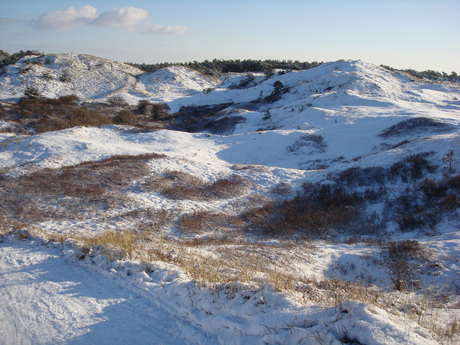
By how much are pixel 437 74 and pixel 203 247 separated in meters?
75.6

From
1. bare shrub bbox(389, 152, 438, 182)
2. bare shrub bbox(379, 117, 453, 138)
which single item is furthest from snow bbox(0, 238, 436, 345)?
bare shrub bbox(379, 117, 453, 138)

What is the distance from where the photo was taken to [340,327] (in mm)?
3338

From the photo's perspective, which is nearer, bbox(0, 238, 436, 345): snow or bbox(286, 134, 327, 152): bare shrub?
bbox(0, 238, 436, 345): snow

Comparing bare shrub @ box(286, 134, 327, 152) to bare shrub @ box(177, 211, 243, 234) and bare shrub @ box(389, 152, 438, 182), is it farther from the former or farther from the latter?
bare shrub @ box(177, 211, 243, 234)

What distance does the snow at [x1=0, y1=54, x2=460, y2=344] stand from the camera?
3.85m

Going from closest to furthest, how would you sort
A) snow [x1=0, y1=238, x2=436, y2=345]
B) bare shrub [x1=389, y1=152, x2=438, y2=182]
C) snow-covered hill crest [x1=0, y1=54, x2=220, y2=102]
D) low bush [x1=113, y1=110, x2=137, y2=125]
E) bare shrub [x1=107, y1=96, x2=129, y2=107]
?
snow [x1=0, y1=238, x2=436, y2=345] < bare shrub [x1=389, y1=152, x2=438, y2=182] < low bush [x1=113, y1=110, x2=137, y2=125] < bare shrub [x1=107, y1=96, x2=129, y2=107] < snow-covered hill crest [x1=0, y1=54, x2=220, y2=102]

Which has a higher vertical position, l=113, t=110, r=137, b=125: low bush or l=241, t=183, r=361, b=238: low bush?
l=113, t=110, r=137, b=125: low bush

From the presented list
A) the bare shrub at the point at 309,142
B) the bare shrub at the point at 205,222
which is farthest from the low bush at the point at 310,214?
the bare shrub at the point at 309,142

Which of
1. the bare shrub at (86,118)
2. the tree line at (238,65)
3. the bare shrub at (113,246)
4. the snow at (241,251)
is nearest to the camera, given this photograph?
the snow at (241,251)

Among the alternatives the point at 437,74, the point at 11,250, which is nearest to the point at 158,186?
the point at 11,250

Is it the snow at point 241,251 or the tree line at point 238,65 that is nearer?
the snow at point 241,251

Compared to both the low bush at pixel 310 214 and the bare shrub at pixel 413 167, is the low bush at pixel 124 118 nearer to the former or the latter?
the low bush at pixel 310 214

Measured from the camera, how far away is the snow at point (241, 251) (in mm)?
3846

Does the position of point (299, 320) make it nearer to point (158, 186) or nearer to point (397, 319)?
point (397, 319)
